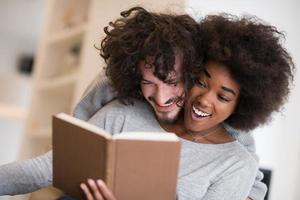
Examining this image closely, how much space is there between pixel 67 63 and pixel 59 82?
191 mm

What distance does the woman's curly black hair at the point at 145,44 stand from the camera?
3.64 feet

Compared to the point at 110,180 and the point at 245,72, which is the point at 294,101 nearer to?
the point at 245,72

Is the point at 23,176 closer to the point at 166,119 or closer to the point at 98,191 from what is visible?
the point at 98,191

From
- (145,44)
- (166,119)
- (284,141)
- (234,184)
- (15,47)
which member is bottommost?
(15,47)

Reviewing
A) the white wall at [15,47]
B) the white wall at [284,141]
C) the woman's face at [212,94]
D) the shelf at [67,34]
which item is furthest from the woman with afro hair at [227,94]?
the white wall at [15,47]

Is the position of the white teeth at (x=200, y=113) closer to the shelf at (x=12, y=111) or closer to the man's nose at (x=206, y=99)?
the man's nose at (x=206, y=99)

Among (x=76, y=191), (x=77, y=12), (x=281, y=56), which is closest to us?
(x=76, y=191)

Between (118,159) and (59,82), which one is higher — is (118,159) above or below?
above

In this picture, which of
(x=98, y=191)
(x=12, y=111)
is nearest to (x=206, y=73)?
(x=98, y=191)

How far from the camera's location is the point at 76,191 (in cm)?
110

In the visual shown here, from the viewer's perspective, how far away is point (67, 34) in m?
2.61

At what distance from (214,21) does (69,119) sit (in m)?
0.48

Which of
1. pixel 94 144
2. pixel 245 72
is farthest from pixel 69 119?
pixel 245 72

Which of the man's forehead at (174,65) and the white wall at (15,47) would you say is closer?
the man's forehead at (174,65)
